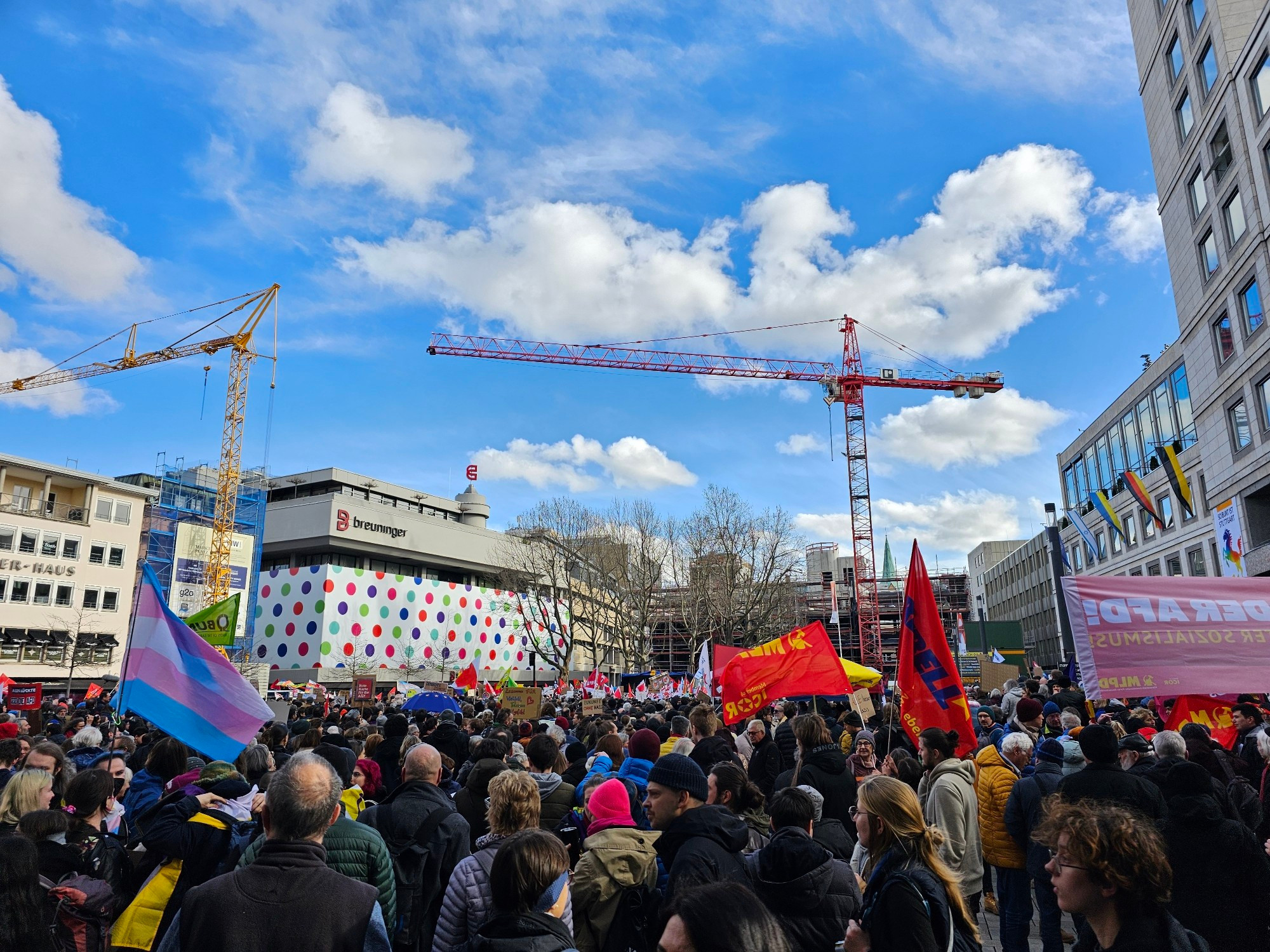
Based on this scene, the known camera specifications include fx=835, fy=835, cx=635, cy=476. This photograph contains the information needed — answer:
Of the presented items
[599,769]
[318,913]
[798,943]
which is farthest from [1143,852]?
[599,769]

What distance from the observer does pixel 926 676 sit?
7227mm

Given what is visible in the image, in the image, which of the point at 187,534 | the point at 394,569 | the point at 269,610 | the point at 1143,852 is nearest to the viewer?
the point at 1143,852

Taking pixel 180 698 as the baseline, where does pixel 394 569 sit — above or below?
above

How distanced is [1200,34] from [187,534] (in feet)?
205

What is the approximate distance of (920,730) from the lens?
7.01m

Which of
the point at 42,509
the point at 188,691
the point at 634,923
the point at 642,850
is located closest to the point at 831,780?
the point at 642,850

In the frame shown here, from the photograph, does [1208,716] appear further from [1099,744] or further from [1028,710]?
[1099,744]

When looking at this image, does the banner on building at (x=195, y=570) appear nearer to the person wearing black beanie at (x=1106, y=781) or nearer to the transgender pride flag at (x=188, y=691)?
the transgender pride flag at (x=188, y=691)

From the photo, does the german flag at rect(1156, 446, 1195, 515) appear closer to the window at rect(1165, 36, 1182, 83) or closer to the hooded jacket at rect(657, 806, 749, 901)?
the window at rect(1165, 36, 1182, 83)

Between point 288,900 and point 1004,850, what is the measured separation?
586cm

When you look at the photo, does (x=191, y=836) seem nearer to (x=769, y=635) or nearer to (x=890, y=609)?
(x=769, y=635)

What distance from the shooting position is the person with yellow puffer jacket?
6695mm

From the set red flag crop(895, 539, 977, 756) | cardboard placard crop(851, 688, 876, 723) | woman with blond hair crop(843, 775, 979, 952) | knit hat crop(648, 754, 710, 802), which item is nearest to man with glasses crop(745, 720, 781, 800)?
red flag crop(895, 539, 977, 756)

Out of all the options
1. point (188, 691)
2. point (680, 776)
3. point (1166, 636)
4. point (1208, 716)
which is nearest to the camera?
point (680, 776)
